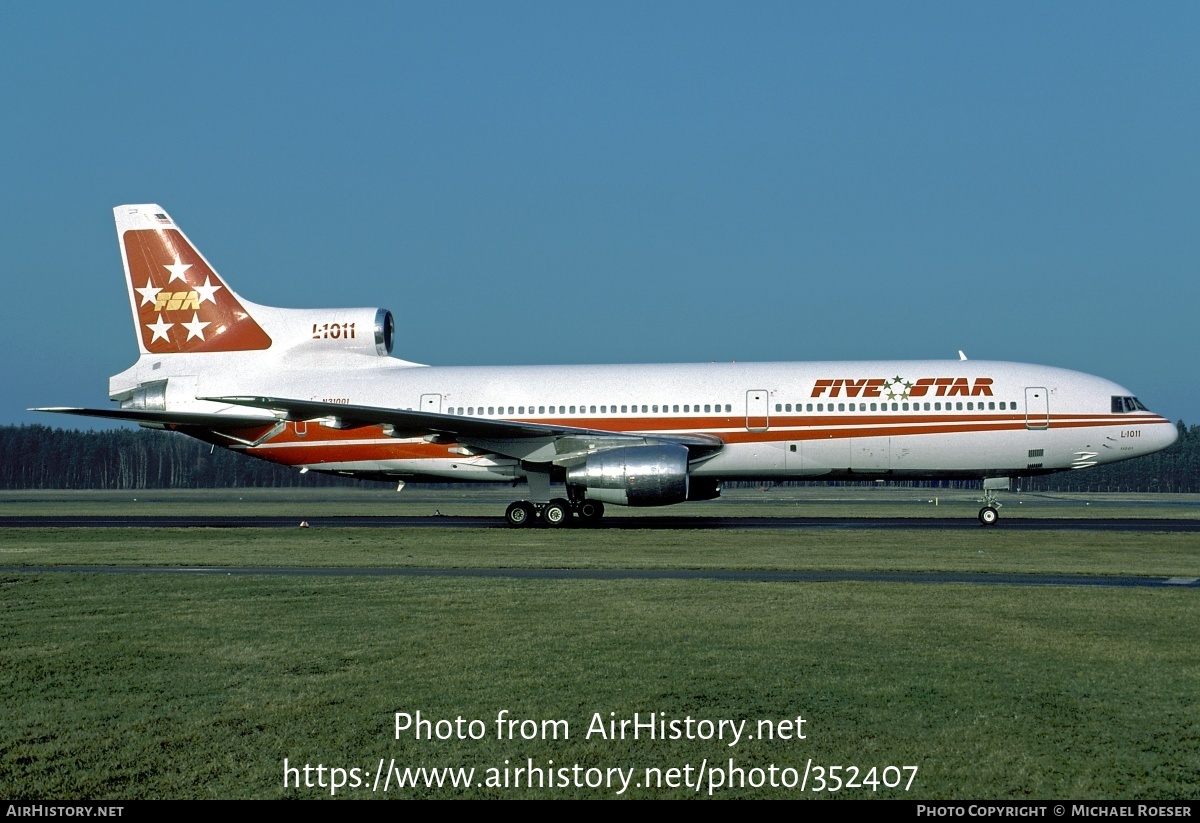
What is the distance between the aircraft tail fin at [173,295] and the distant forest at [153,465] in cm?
9546

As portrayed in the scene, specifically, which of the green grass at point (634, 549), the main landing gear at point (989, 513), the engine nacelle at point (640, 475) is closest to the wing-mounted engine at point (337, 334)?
the green grass at point (634, 549)

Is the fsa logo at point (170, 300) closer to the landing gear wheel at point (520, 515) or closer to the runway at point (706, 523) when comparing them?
the runway at point (706, 523)

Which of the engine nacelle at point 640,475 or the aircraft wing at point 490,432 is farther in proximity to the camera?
the aircraft wing at point 490,432

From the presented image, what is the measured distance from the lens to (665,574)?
717 inches

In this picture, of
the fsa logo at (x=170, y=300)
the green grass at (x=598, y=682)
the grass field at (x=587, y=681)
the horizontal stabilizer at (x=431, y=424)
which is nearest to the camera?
the grass field at (x=587, y=681)

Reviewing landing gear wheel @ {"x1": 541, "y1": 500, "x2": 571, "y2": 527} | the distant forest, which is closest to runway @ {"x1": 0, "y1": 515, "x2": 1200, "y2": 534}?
landing gear wheel @ {"x1": 541, "y1": 500, "x2": 571, "y2": 527}

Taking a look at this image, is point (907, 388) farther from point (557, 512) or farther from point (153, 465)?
point (153, 465)

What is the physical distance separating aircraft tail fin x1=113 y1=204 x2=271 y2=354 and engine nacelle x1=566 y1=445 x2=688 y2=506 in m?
12.7

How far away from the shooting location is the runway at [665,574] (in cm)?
1688

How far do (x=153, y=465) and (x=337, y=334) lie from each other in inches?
4688

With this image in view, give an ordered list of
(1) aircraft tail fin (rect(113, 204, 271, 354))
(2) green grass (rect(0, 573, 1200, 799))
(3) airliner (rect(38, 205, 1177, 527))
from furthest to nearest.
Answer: (1) aircraft tail fin (rect(113, 204, 271, 354)) < (3) airliner (rect(38, 205, 1177, 527)) < (2) green grass (rect(0, 573, 1200, 799))

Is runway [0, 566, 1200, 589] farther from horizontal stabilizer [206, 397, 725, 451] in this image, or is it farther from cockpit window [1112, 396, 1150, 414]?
cockpit window [1112, 396, 1150, 414]

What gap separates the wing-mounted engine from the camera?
113ft

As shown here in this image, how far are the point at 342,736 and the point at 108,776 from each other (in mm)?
1471
